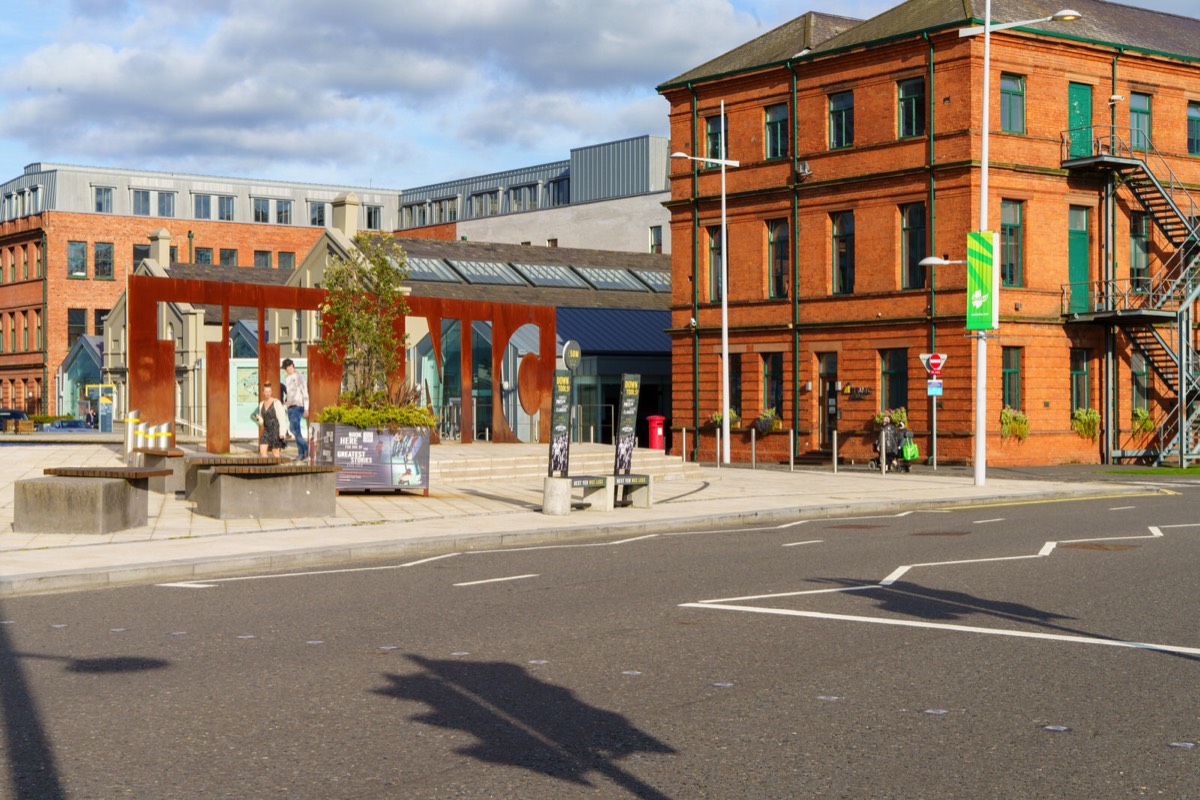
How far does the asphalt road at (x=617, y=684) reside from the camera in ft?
Result: 20.2

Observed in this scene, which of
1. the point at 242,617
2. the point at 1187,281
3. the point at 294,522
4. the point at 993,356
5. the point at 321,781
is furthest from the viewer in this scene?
the point at 1187,281

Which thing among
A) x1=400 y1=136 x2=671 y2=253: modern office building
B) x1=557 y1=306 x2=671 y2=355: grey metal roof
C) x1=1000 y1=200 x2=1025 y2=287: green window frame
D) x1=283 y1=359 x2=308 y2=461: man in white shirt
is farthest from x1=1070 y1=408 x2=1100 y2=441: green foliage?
x1=400 y1=136 x2=671 y2=253: modern office building

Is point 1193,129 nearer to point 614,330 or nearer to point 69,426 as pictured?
point 614,330

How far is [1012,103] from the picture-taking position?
37.5 meters

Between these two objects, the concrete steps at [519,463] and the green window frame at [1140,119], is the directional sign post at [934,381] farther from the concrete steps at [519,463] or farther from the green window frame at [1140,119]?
the green window frame at [1140,119]

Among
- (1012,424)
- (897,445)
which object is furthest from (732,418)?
(1012,424)

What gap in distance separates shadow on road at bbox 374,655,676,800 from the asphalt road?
2cm

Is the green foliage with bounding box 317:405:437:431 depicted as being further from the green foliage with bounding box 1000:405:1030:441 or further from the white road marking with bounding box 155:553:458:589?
the green foliage with bounding box 1000:405:1030:441

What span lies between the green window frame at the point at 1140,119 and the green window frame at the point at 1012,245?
4.72m

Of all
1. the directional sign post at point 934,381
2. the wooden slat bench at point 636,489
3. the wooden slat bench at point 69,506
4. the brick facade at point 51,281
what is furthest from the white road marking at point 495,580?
the brick facade at point 51,281

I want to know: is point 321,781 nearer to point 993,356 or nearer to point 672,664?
point 672,664

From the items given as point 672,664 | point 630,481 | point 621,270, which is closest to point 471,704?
point 672,664

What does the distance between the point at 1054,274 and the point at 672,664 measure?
31.9 metres

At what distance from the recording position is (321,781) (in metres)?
6.05
